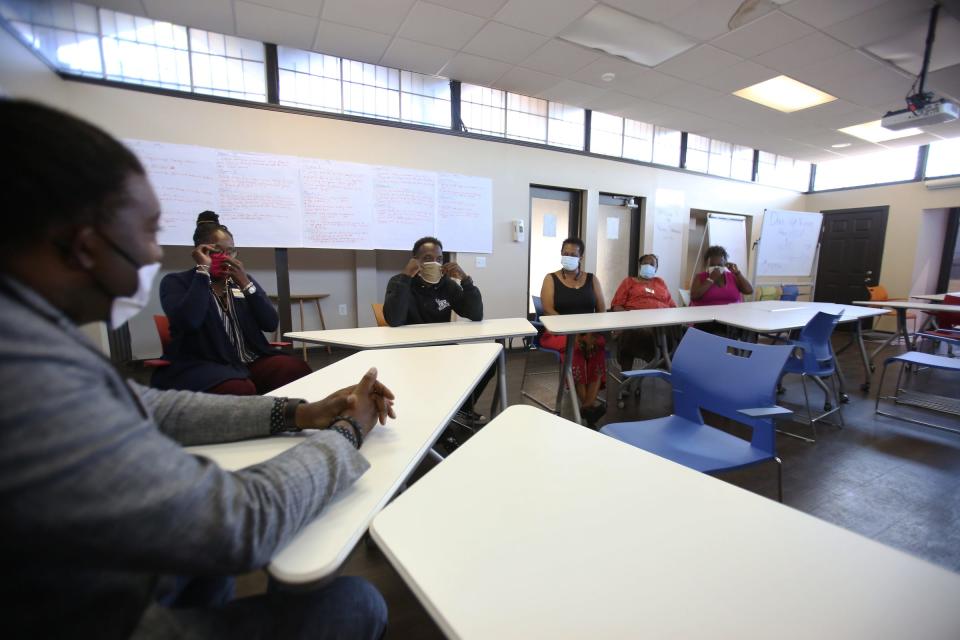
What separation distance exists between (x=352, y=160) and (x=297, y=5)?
133cm

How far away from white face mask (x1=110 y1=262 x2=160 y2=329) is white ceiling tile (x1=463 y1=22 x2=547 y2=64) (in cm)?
351

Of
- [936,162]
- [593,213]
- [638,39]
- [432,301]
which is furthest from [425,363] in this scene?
[936,162]

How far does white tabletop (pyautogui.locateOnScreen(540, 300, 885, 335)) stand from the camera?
273 centimetres

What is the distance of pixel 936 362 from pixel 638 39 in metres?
3.31

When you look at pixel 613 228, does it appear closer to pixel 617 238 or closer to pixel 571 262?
pixel 617 238

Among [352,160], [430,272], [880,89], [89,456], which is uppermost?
[880,89]

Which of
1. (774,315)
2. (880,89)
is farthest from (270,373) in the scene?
(880,89)

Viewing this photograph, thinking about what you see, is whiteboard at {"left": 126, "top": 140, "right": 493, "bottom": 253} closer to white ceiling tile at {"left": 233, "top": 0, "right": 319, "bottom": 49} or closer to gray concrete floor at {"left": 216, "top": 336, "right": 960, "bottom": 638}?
white ceiling tile at {"left": 233, "top": 0, "right": 319, "bottom": 49}

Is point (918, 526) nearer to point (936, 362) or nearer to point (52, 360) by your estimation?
point (936, 362)

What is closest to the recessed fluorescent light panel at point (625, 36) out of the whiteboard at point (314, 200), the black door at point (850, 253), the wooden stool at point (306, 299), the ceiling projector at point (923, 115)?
the whiteboard at point (314, 200)

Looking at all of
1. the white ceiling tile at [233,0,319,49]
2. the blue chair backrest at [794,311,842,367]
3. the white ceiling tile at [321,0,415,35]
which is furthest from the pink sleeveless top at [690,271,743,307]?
the white ceiling tile at [233,0,319,49]

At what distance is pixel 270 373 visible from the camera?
202 centimetres

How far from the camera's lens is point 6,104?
1.40 feet

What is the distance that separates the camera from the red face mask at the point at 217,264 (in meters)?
1.90
